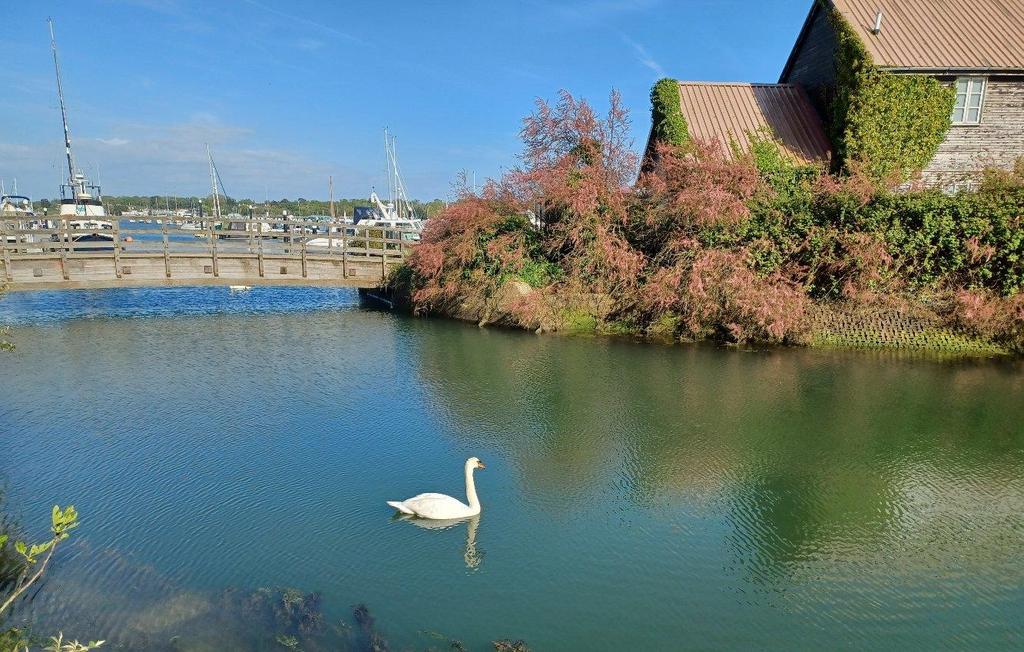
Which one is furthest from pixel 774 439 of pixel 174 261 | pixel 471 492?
pixel 174 261

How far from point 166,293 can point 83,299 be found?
3.03 metres

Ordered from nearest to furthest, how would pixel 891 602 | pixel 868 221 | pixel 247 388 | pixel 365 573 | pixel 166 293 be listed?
pixel 891 602, pixel 365 573, pixel 247 388, pixel 868 221, pixel 166 293

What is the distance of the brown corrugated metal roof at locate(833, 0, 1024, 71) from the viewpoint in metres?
20.0

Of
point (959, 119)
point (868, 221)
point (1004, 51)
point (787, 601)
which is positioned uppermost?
point (1004, 51)

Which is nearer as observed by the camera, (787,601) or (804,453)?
(787,601)

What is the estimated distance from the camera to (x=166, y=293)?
91.7ft

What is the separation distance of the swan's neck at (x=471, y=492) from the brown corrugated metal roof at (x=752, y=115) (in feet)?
55.4

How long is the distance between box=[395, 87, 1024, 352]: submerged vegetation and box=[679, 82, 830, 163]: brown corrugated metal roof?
2.73 ft

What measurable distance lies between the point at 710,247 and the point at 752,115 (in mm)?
7666

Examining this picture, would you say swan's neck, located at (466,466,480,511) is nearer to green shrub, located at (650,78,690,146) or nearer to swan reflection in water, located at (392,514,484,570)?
swan reflection in water, located at (392,514,484,570)

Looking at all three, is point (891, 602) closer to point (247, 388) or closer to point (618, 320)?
point (247, 388)

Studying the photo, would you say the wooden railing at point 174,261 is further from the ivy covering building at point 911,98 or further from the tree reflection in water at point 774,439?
the ivy covering building at point 911,98

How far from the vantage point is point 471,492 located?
25.5ft

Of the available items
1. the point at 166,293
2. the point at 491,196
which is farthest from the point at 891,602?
the point at 166,293
